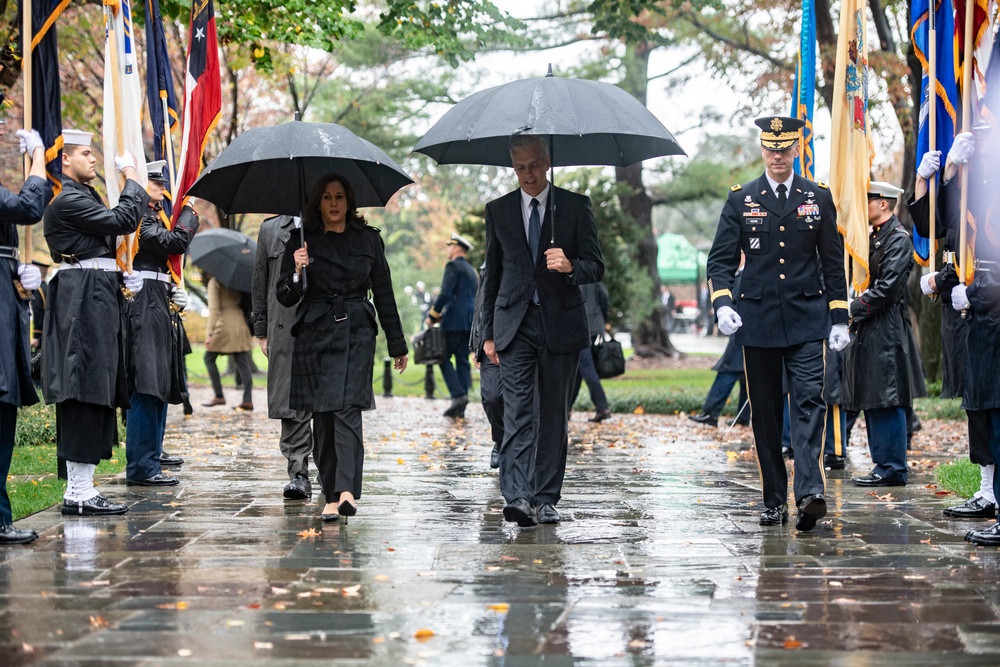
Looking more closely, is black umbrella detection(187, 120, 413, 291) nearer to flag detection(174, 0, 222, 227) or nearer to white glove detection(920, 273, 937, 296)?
flag detection(174, 0, 222, 227)

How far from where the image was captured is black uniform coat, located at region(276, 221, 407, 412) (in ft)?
22.6

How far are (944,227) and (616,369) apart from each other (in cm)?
739

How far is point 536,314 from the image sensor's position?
22.5 ft

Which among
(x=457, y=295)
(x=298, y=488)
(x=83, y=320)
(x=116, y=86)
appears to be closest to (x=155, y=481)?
(x=298, y=488)

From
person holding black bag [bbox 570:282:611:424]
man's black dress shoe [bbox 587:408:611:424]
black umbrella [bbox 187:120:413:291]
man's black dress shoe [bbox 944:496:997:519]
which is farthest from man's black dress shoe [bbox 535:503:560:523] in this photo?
man's black dress shoe [bbox 587:408:611:424]

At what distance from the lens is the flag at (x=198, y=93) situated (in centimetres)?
934

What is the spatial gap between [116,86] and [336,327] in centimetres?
239

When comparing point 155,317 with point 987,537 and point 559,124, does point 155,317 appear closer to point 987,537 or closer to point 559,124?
point 559,124

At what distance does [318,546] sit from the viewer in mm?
6141

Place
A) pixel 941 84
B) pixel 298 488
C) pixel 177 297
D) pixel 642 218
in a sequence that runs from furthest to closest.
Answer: pixel 642 218 < pixel 177 297 < pixel 298 488 < pixel 941 84

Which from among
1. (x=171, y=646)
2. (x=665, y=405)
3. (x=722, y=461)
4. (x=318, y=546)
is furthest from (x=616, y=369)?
(x=171, y=646)

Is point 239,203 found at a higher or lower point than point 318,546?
higher

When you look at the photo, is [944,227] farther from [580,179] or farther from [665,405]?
[580,179]

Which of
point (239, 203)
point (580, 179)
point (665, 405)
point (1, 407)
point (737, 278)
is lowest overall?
point (665, 405)
